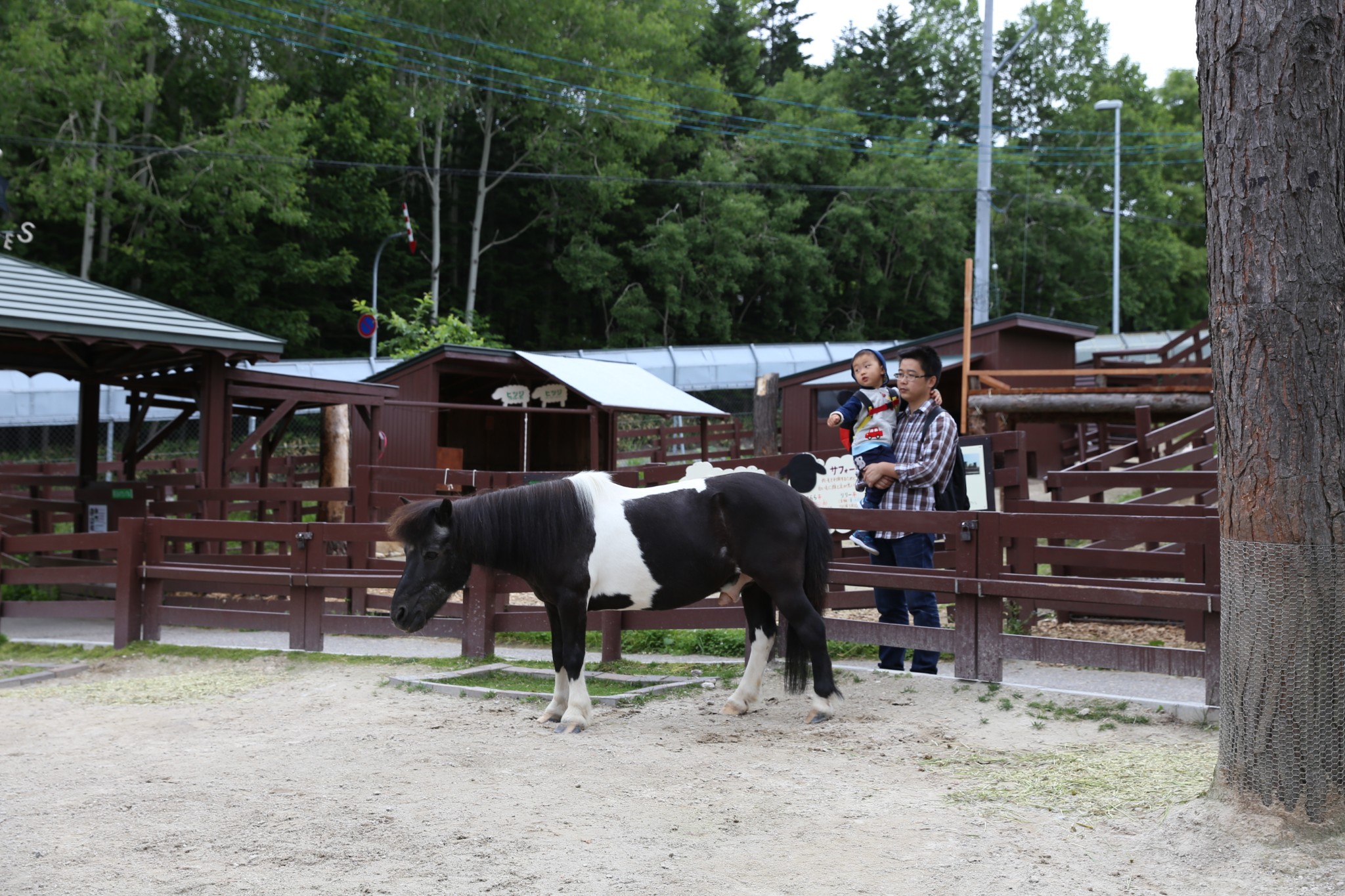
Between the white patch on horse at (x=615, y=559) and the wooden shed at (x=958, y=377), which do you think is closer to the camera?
the white patch on horse at (x=615, y=559)

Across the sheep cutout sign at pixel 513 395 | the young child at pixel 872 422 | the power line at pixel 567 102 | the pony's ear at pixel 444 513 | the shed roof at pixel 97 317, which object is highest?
the power line at pixel 567 102

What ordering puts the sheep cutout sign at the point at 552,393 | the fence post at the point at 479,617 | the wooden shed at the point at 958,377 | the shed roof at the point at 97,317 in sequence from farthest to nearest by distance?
the wooden shed at the point at 958,377 → the sheep cutout sign at the point at 552,393 → the shed roof at the point at 97,317 → the fence post at the point at 479,617

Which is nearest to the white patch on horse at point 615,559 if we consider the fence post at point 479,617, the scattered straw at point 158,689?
the fence post at point 479,617

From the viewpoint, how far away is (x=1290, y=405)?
3.87 metres

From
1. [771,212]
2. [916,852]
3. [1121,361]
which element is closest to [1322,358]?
[916,852]

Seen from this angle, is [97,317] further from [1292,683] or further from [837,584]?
[1292,683]

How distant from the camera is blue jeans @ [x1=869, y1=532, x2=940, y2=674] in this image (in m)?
6.55

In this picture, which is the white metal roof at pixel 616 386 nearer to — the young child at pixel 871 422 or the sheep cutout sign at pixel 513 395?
the sheep cutout sign at pixel 513 395

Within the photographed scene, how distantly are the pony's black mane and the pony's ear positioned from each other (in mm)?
20

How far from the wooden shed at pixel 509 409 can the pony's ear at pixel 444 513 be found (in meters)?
8.29

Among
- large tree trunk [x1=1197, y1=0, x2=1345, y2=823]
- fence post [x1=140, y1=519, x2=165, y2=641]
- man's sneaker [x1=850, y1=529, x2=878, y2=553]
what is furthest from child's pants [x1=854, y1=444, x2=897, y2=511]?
fence post [x1=140, y1=519, x2=165, y2=641]

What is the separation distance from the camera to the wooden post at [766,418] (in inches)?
597

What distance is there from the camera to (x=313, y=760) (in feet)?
16.8

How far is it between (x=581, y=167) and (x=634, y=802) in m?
33.4
